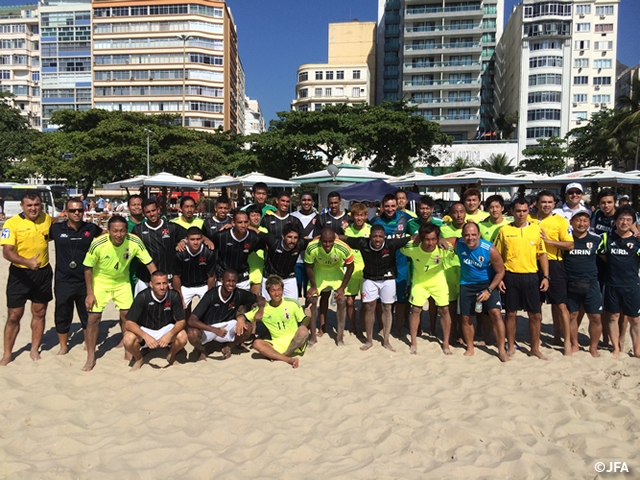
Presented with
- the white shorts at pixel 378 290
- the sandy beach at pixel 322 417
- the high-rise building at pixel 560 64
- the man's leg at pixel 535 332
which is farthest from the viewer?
the high-rise building at pixel 560 64

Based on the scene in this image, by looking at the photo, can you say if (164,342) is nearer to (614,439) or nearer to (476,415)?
(476,415)

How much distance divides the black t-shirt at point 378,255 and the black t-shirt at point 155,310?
2.18 meters

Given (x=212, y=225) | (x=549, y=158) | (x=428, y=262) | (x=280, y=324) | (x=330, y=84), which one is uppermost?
(x=330, y=84)

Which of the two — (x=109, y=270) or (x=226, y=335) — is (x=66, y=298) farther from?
(x=226, y=335)

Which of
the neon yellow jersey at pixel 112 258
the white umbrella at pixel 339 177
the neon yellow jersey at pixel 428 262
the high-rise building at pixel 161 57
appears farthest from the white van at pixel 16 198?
the high-rise building at pixel 161 57

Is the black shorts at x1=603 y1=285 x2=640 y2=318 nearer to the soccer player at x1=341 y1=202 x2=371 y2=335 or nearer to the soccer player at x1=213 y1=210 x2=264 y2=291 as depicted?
the soccer player at x1=341 y1=202 x2=371 y2=335

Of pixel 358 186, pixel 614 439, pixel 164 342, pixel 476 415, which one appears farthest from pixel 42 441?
pixel 358 186

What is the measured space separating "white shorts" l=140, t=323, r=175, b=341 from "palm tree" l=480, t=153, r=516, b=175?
46919mm

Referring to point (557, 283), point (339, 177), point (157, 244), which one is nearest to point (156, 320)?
point (157, 244)

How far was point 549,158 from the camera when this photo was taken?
44.4 m

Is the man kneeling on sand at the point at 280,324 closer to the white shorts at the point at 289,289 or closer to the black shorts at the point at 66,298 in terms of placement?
the white shorts at the point at 289,289

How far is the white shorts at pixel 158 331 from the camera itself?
4959 mm

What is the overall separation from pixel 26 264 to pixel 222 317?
7.12ft

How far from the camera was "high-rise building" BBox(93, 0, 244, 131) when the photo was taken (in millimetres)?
57688
